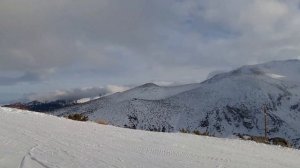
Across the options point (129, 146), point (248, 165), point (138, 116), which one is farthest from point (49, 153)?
point (138, 116)

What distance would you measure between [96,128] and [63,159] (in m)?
7.51

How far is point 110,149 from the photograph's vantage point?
539 inches

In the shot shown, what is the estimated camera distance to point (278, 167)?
1321cm

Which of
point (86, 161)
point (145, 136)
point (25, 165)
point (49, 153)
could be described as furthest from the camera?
point (145, 136)

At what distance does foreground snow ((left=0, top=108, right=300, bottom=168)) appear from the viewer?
11.5 metres

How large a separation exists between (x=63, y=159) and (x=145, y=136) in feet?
22.8

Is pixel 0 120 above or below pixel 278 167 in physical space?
Result: above

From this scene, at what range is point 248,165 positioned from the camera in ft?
42.4

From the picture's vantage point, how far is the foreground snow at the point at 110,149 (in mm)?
11516

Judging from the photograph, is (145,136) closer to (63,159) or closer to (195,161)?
(195,161)

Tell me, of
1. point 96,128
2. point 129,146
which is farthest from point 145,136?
point 129,146

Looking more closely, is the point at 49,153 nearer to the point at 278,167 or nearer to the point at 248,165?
the point at 248,165

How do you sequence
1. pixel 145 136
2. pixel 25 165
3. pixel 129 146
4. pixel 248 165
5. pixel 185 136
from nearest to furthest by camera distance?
pixel 25 165, pixel 248 165, pixel 129 146, pixel 145 136, pixel 185 136

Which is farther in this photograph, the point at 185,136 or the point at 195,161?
the point at 185,136
